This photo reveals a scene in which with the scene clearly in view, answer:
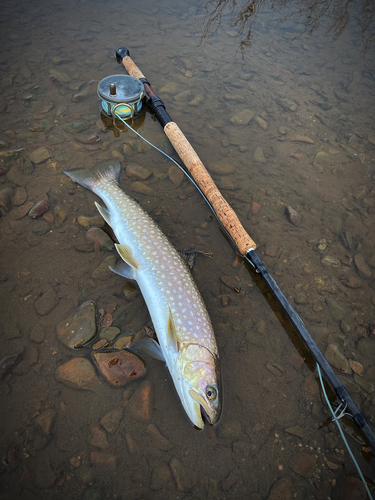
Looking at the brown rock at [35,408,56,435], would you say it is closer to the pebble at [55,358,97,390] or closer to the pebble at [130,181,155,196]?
the pebble at [55,358,97,390]

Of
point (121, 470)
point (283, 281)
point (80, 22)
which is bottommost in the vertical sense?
point (121, 470)

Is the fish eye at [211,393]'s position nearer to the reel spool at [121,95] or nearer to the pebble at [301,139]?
the reel spool at [121,95]

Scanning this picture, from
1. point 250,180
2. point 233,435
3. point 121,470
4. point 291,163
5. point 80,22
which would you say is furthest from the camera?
point 80,22

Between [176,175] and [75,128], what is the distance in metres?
1.82

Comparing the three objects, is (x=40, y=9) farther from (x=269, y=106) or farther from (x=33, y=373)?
(x=33, y=373)

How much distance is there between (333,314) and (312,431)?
4.00 ft

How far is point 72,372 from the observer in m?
2.64

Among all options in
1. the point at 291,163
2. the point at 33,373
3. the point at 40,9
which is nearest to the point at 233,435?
the point at 33,373

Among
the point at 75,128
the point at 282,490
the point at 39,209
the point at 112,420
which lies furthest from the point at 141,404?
the point at 75,128

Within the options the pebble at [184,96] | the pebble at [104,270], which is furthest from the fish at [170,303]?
the pebble at [184,96]

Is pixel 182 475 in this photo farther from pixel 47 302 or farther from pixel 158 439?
pixel 47 302

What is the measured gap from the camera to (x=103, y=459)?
2.33 m

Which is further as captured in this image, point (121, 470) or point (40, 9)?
point (40, 9)

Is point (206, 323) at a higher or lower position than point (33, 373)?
higher
